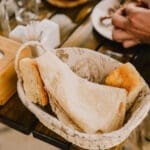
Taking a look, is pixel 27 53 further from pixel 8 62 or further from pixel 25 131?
pixel 25 131

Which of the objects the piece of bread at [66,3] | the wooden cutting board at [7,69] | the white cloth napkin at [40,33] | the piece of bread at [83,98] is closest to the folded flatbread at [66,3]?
the piece of bread at [66,3]

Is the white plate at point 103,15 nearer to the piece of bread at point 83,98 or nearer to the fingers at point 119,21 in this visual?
the fingers at point 119,21

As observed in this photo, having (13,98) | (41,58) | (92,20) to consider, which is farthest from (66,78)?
(92,20)

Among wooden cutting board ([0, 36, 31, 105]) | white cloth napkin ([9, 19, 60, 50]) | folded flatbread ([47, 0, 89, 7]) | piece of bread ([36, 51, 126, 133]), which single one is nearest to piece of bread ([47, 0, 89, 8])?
folded flatbread ([47, 0, 89, 7])

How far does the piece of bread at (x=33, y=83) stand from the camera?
24.2 inches

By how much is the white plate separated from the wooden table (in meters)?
0.02

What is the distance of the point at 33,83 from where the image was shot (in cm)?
62

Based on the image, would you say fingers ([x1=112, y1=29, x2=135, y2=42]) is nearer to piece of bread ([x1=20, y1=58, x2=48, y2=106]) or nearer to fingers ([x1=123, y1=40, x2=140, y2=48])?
fingers ([x1=123, y1=40, x2=140, y2=48])

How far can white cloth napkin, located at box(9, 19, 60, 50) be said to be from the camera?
81 cm

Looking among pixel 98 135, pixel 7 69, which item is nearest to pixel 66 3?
pixel 7 69

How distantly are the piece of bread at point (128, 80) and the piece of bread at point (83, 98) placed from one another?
0.02 meters

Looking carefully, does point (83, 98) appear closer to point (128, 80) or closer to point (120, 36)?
point (128, 80)

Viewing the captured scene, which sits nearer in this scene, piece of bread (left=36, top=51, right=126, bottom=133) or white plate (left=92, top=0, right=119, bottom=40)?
piece of bread (left=36, top=51, right=126, bottom=133)

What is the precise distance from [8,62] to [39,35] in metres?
0.14
